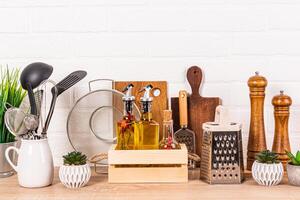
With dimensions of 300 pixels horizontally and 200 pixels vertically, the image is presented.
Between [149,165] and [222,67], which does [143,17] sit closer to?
[222,67]

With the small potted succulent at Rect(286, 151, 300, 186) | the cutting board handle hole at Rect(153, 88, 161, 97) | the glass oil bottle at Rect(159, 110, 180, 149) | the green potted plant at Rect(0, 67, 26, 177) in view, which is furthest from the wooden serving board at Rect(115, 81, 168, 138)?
the small potted succulent at Rect(286, 151, 300, 186)

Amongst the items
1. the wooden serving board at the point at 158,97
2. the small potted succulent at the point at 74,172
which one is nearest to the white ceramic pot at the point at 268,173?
the wooden serving board at the point at 158,97

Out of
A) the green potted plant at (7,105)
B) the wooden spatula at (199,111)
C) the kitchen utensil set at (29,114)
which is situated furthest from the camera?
the wooden spatula at (199,111)

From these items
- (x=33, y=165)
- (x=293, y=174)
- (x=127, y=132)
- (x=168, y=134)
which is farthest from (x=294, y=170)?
(x=33, y=165)

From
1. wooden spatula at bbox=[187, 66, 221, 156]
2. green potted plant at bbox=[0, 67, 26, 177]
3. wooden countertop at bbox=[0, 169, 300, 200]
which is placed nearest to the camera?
wooden countertop at bbox=[0, 169, 300, 200]

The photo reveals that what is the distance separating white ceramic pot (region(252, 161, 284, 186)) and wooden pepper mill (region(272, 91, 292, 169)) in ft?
0.61

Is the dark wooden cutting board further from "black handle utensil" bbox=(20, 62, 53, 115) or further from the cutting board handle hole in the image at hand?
"black handle utensil" bbox=(20, 62, 53, 115)

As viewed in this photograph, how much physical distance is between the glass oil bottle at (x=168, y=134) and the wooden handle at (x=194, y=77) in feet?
0.63

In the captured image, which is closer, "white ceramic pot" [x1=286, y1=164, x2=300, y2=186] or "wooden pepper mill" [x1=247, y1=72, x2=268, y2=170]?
"white ceramic pot" [x1=286, y1=164, x2=300, y2=186]

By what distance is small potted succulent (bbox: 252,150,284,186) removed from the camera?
59.4 inches

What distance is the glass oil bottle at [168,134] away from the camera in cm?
159

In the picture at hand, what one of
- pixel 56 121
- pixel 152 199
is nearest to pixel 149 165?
pixel 152 199

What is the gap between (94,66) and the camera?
1829 millimetres

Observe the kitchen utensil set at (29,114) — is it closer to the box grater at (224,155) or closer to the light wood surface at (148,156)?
the light wood surface at (148,156)
